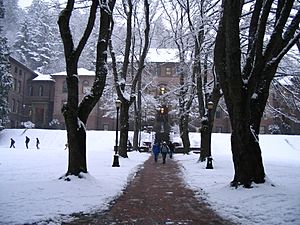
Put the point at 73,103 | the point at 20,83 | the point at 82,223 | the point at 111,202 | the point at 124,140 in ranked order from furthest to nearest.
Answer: the point at 20,83, the point at 124,140, the point at 73,103, the point at 111,202, the point at 82,223

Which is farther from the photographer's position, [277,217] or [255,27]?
[255,27]

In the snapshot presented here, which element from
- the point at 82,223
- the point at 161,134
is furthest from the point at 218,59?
the point at 161,134

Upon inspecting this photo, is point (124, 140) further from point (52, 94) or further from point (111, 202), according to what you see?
point (52, 94)

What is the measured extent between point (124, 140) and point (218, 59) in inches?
512

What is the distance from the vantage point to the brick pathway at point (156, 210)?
7281 millimetres

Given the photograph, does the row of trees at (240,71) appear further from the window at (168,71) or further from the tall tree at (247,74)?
the window at (168,71)

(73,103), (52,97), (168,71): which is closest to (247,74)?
(73,103)

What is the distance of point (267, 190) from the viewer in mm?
9875

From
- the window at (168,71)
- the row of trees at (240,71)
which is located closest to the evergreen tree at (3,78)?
the window at (168,71)

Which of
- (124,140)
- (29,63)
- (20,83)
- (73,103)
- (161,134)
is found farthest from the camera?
(29,63)

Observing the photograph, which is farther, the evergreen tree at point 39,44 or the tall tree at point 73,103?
the evergreen tree at point 39,44

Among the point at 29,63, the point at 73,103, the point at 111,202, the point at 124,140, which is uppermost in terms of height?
the point at 29,63

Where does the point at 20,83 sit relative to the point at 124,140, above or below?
above

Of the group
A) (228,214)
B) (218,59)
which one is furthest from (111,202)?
(218,59)
